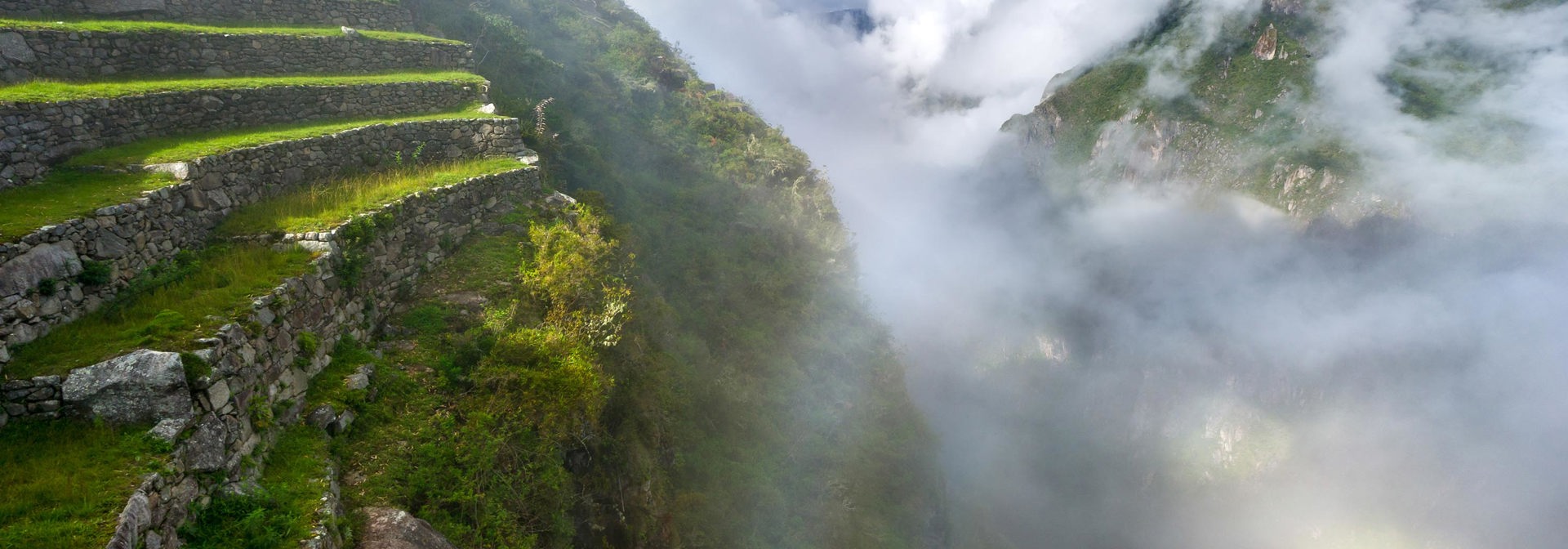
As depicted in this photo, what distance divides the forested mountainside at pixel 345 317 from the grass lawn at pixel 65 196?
60 millimetres

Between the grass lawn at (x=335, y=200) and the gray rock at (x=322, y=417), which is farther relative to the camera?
the grass lawn at (x=335, y=200)

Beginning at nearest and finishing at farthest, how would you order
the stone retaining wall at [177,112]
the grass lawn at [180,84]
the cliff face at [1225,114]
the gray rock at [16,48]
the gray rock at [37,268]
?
1. the gray rock at [37,268]
2. the stone retaining wall at [177,112]
3. the grass lawn at [180,84]
4. the gray rock at [16,48]
5. the cliff face at [1225,114]

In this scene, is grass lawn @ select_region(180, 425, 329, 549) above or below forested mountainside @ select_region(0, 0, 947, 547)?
below

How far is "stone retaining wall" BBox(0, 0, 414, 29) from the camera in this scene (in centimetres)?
1278

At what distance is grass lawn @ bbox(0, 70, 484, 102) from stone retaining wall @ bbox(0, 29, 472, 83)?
362mm

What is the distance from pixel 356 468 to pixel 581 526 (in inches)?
145

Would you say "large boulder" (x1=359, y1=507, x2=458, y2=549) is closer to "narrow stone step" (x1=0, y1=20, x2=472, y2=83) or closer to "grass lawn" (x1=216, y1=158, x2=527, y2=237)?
"grass lawn" (x1=216, y1=158, x2=527, y2=237)

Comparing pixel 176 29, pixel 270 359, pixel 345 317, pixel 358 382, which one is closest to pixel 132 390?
pixel 270 359

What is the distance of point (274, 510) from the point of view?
19.7ft

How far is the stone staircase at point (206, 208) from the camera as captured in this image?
5.65 meters

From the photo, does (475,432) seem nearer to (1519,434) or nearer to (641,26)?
(641,26)

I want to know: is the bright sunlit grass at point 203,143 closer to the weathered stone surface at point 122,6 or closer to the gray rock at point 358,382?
the weathered stone surface at point 122,6

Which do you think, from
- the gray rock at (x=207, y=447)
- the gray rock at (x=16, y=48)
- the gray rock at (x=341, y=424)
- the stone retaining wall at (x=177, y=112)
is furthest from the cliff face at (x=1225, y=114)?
the gray rock at (x=16, y=48)

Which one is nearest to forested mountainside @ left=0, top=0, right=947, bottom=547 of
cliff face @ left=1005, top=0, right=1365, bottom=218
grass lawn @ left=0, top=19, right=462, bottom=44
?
grass lawn @ left=0, top=19, right=462, bottom=44
